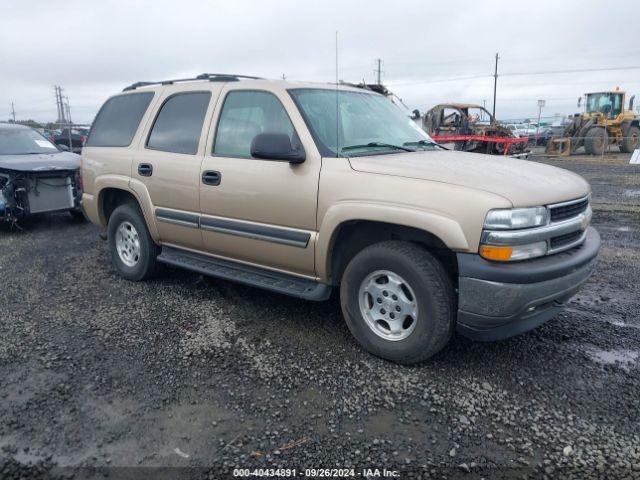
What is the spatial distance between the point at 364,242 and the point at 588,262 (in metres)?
1.50

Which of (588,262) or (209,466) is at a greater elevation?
(588,262)

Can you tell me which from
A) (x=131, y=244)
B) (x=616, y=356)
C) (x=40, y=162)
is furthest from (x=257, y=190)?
(x=40, y=162)

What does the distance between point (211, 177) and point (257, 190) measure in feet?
1.76

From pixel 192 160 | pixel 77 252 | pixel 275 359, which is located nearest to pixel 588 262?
pixel 275 359

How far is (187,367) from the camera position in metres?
3.53

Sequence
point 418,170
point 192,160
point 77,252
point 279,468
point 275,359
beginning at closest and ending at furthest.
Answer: point 279,468 → point 418,170 → point 275,359 → point 192,160 → point 77,252

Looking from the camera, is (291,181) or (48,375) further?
(291,181)

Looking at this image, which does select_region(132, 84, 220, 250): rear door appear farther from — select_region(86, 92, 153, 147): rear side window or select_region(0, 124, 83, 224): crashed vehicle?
select_region(0, 124, 83, 224): crashed vehicle

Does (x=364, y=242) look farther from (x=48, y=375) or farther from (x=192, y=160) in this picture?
(x=48, y=375)

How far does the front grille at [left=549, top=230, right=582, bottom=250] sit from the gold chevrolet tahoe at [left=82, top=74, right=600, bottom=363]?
0.04 ft

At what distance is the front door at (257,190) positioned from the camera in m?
3.75

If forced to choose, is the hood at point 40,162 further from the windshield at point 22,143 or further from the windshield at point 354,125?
the windshield at point 354,125

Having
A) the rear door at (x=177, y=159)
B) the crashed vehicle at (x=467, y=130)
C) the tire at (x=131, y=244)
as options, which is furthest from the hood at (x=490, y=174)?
the crashed vehicle at (x=467, y=130)

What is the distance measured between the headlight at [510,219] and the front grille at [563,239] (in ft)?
0.88
